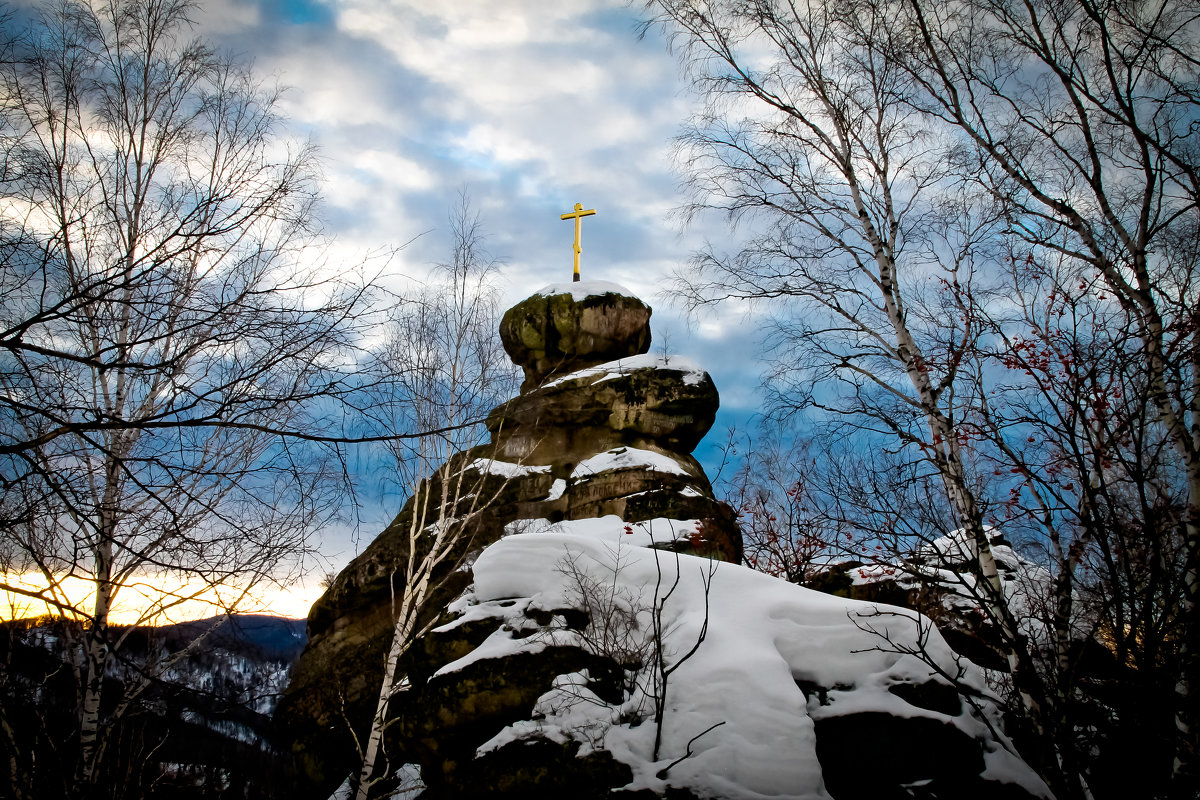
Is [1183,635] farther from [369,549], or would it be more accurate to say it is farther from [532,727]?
[369,549]

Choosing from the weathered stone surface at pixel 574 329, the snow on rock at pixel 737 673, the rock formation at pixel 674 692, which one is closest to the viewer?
the snow on rock at pixel 737 673

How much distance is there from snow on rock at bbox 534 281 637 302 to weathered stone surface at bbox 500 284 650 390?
100mm

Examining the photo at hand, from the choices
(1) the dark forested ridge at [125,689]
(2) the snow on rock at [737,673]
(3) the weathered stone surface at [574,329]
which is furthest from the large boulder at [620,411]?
(2) the snow on rock at [737,673]

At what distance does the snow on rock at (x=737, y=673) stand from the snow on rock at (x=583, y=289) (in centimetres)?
1308

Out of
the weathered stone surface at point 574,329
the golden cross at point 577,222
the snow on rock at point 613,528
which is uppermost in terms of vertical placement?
the golden cross at point 577,222

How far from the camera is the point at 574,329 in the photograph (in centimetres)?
1970

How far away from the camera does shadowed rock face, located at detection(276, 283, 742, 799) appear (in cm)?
1479

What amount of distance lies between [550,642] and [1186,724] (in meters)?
4.94

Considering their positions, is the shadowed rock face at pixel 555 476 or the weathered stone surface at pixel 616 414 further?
the weathered stone surface at pixel 616 414

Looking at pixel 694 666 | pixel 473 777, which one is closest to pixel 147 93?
pixel 473 777

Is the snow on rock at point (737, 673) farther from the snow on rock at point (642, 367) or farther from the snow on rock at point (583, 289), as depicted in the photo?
the snow on rock at point (583, 289)

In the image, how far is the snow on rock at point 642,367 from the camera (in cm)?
1788

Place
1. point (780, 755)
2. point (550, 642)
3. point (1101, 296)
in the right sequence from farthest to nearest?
point (550, 642)
point (1101, 296)
point (780, 755)

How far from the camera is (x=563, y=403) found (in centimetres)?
1789
